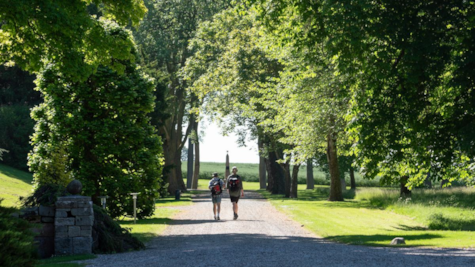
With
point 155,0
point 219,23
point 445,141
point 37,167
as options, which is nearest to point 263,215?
point 37,167

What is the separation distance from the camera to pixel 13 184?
107 ft

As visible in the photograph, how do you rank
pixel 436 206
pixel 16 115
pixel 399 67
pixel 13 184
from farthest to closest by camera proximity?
1. pixel 16 115
2. pixel 13 184
3. pixel 436 206
4. pixel 399 67

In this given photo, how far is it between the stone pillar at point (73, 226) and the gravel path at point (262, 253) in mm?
701

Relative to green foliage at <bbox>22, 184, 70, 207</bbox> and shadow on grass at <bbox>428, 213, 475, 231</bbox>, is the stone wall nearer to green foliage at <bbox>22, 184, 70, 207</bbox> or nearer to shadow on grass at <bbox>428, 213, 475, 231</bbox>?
green foliage at <bbox>22, 184, 70, 207</bbox>

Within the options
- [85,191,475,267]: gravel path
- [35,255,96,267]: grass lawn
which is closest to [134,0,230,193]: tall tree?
[85,191,475,267]: gravel path

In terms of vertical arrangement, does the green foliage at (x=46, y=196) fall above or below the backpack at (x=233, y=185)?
below

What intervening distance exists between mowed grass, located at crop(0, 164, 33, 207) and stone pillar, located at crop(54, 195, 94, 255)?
12.4 meters

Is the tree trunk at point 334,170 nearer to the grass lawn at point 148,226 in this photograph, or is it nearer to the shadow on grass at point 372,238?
the grass lawn at point 148,226

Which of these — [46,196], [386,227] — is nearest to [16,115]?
[386,227]

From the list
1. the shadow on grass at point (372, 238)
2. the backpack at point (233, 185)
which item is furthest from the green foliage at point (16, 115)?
the shadow on grass at point (372, 238)

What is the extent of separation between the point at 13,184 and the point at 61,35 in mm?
20191

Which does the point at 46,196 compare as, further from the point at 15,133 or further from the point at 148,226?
the point at 15,133

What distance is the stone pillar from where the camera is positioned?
1278cm

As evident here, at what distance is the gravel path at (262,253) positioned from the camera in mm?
10820
